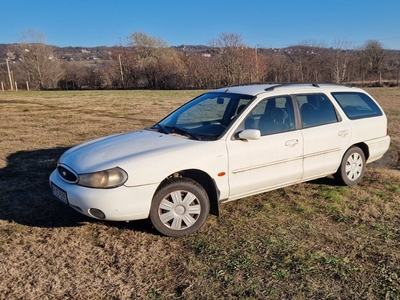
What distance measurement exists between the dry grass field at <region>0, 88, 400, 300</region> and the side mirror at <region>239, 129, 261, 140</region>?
1.01 meters

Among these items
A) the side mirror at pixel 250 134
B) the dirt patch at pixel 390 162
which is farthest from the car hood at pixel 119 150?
the dirt patch at pixel 390 162

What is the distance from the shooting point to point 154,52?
59812 millimetres

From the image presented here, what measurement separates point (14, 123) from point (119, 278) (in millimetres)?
11800

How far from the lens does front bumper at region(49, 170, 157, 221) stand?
3.56m

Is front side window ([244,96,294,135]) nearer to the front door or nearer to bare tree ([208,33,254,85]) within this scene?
the front door

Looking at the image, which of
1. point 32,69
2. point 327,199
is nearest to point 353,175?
point 327,199

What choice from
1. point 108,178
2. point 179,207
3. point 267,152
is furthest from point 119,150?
point 267,152

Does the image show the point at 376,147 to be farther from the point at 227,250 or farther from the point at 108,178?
the point at 108,178

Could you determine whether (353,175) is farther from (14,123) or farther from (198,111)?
(14,123)

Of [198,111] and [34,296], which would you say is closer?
[34,296]

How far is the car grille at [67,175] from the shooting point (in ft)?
12.6

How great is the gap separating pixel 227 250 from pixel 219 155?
1.05m

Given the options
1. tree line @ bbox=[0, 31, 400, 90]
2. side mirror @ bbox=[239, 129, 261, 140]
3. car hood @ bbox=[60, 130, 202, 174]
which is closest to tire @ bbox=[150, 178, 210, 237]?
car hood @ bbox=[60, 130, 202, 174]

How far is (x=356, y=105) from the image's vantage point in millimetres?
5531
